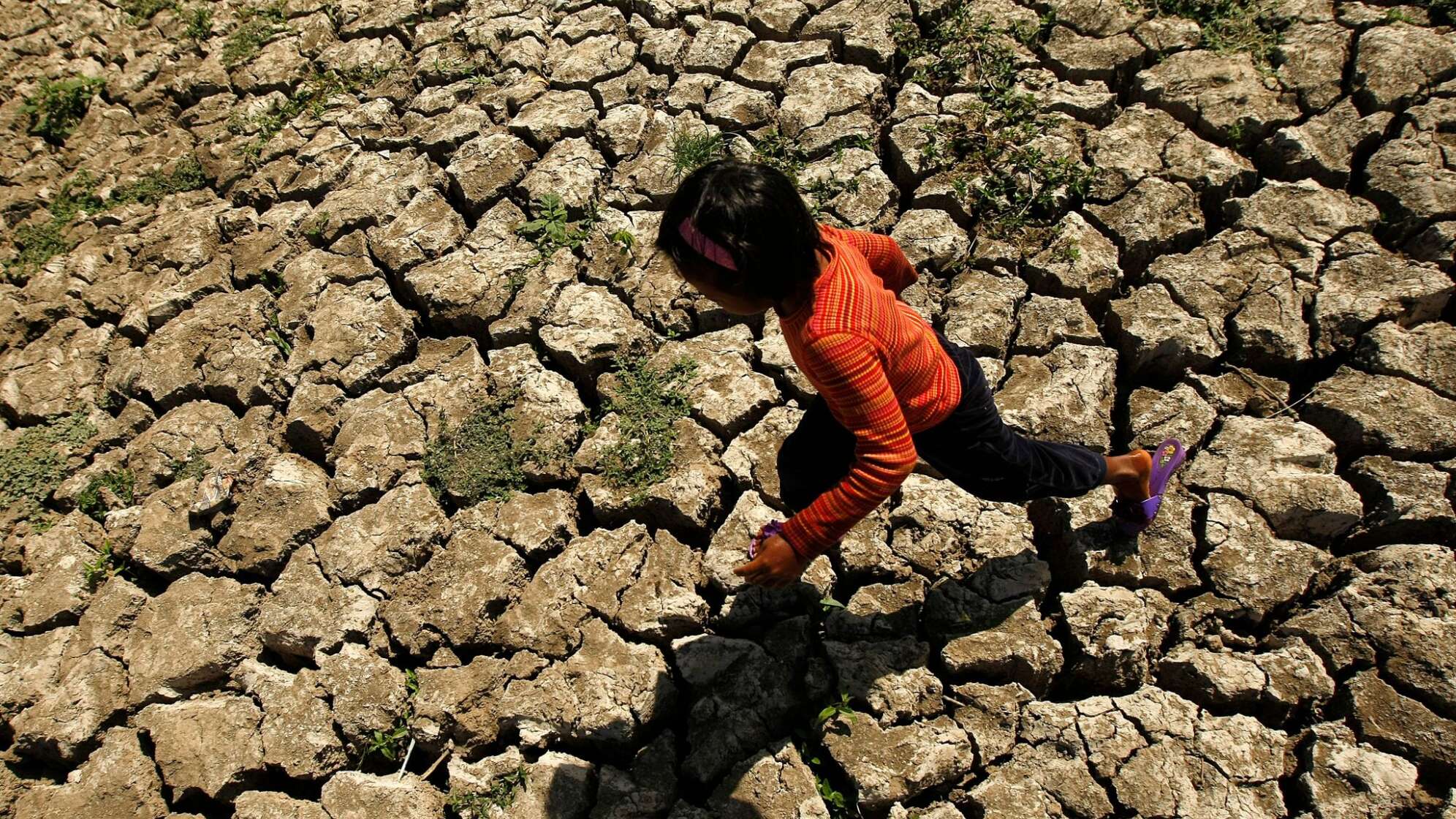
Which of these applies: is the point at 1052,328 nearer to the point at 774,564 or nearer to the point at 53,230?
the point at 774,564

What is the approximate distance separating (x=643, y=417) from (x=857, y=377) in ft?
4.18

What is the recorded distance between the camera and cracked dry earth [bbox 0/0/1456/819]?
241cm

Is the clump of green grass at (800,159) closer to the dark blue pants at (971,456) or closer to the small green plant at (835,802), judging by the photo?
the dark blue pants at (971,456)

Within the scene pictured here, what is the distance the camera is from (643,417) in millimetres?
3041

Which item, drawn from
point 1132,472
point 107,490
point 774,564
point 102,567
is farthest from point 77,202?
point 1132,472

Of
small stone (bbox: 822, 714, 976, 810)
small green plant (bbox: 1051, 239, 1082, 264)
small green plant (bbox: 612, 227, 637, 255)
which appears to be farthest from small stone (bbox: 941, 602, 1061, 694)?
small green plant (bbox: 612, 227, 637, 255)

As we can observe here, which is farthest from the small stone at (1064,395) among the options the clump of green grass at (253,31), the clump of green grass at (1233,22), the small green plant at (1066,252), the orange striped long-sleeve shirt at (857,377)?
the clump of green grass at (253,31)

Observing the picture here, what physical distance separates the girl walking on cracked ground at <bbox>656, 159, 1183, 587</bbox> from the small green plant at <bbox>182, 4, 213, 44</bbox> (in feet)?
13.2

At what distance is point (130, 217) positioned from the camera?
4027mm

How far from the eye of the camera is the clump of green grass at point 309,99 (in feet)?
13.8

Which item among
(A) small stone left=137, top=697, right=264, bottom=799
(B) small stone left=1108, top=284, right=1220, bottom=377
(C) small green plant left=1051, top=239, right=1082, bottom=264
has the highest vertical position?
(C) small green plant left=1051, top=239, right=1082, bottom=264

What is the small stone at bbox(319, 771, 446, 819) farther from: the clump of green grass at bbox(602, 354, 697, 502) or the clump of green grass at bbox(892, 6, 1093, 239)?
the clump of green grass at bbox(892, 6, 1093, 239)

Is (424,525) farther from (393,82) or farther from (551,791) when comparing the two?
(393,82)

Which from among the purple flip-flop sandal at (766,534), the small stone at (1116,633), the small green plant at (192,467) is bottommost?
the small green plant at (192,467)
